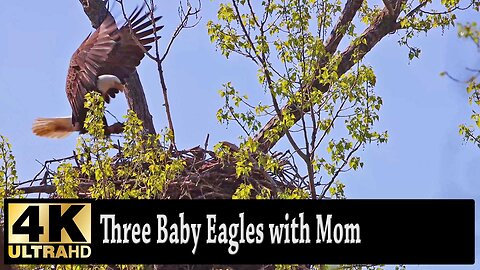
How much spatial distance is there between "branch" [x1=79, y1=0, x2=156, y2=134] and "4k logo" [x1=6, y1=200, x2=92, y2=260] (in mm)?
3706

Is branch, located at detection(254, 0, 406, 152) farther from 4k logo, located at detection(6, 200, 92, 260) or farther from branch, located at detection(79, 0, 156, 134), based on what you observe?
branch, located at detection(79, 0, 156, 134)

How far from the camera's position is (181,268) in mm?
10422

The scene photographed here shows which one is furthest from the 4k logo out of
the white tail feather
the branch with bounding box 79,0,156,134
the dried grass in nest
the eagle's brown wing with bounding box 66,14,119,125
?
the white tail feather

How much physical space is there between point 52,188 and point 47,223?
8.94 feet

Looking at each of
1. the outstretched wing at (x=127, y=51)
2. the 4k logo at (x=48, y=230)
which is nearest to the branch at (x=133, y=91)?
the outstretched wing at (x=127, y=51)

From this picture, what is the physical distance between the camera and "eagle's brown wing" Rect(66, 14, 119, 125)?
11617 mm

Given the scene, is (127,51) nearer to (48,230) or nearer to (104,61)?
(104,61)

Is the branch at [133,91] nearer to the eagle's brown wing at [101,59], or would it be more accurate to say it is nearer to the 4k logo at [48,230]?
the eagle's brown wing at [101,59]

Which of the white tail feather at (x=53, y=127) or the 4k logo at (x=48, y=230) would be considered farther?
the white tail feather at (x=53, y=127)

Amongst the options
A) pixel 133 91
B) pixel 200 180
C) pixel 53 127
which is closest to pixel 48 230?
pixel 200 180

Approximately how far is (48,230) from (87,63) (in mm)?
4120

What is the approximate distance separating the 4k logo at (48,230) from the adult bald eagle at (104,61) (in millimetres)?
3365

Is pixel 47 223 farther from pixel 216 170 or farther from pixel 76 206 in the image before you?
pixel 216 170

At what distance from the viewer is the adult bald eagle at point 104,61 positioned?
459 inches
